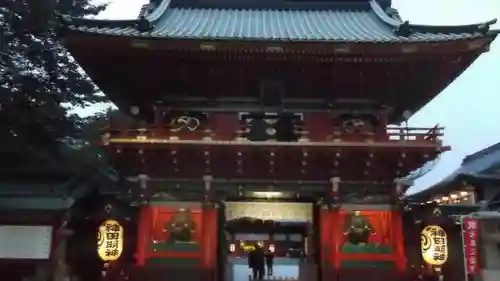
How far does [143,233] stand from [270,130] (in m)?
3.93

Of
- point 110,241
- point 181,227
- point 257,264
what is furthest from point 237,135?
point 257,264

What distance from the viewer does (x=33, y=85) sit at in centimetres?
1855

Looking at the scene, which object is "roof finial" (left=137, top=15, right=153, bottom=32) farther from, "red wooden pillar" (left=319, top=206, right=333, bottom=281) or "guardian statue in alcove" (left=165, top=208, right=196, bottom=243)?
"red wooden pillar" (left=319, top=206, right=333, bottom=281)

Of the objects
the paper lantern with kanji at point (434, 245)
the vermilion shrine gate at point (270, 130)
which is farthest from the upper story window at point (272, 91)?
the paper lantern with kanji at point (434, 245)

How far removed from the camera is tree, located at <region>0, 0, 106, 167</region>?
16906 millimetres

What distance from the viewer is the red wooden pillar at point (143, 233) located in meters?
12.2

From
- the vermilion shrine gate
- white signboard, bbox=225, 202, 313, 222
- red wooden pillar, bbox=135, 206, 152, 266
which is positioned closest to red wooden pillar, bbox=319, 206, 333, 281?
the vermilion shrine gate

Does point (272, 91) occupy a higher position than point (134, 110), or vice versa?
point (272, 91)

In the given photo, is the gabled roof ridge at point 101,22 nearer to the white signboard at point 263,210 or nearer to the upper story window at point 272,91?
the upper story window at point 272,91

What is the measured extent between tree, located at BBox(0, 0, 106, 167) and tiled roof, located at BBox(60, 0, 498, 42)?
16.2ft

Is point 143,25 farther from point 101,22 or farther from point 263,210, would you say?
point 263,210

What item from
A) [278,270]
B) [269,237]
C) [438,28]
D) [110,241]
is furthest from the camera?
[269,237]

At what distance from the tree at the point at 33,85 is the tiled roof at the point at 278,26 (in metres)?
4.92

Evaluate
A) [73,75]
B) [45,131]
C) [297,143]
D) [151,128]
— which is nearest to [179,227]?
[151,128]
